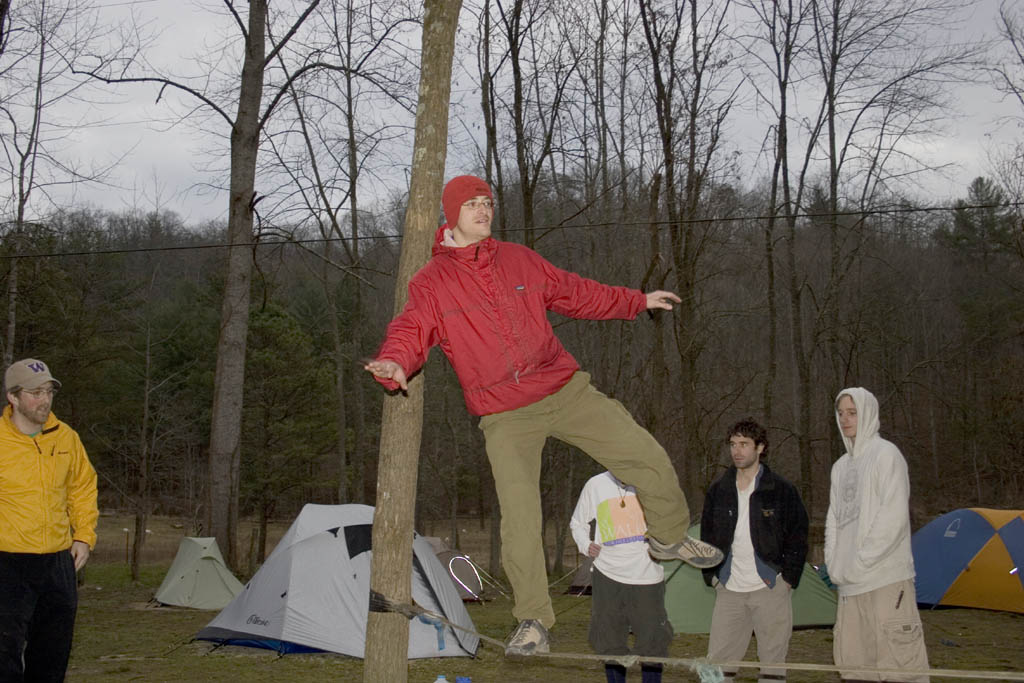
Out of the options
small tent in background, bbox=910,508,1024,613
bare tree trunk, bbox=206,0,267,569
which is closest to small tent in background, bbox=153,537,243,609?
bare tree trunk, bbox=206,0,267,569

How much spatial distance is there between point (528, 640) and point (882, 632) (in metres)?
1.98

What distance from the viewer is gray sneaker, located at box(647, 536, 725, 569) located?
402 cm

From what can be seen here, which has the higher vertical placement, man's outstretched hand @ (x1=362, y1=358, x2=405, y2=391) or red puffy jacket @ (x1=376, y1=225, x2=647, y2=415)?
red puffy jacket @ (x1=376, y1=225, x2=647, y2=415)

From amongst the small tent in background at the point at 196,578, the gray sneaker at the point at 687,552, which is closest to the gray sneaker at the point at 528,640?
the gray sneaker at the point at 687,552

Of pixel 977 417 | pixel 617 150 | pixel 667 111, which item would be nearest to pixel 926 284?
pixel 977 417

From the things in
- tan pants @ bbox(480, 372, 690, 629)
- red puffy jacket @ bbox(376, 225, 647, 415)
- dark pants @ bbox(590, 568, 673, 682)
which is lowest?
dark pants @ bbox(590, 568, 673, 682)

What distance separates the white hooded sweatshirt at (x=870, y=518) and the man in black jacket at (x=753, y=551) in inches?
9.3

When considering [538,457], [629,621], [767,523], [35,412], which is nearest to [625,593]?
[629,621]

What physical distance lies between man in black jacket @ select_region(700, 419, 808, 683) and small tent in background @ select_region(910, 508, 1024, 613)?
8022mm

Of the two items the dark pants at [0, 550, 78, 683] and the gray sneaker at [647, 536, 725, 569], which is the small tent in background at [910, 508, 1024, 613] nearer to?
the gray sneaker at [647, 536, 725, 569]

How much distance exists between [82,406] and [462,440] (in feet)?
37.2

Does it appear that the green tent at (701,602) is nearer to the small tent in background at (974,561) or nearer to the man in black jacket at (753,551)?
the small tent in background at (974,561)

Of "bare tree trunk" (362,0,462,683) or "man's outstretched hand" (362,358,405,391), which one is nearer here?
"man's outstretched hand" (362,358,405,391)

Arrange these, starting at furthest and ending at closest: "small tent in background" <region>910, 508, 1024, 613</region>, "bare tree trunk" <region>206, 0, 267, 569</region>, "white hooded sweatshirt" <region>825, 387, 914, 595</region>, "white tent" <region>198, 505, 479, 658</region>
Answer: "bare tree trunk" <region>206, 0, 267, 569</region>, "small tent in background" <region>910, 508, 1024, 613</region>, "white tent" <region>198, 505, 479, 658</region>, "white hooded sweatshirt" <region>825, 387, 914, 595</region>
